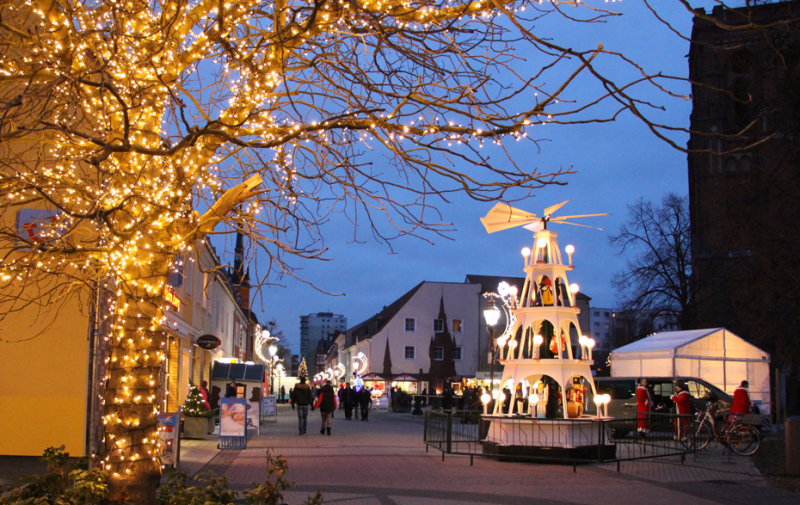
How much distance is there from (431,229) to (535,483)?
6.69 m

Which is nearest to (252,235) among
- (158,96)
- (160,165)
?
(160,165)

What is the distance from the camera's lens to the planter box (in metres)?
19.2

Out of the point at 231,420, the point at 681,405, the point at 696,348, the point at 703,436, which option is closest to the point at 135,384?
the point at 231,420

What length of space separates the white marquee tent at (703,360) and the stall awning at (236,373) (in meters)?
14.0

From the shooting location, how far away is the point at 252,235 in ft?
21.6

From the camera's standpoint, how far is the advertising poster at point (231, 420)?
16797mm

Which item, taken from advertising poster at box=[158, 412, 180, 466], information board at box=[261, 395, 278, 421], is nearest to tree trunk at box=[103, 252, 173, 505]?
advertising poster at box=[158, 412, 180, 466]

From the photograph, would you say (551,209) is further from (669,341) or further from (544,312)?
(669,341)

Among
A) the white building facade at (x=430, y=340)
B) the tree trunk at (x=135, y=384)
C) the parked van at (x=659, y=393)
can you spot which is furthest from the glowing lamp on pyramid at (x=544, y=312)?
the white building facade at (x=430, y=340)

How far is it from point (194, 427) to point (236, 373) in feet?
28.9

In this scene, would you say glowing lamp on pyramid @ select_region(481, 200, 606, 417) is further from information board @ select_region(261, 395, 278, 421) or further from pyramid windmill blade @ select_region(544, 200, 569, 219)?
information board @ select_region(261, 395, 278, 421)

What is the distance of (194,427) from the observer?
Answer: 63.6ft

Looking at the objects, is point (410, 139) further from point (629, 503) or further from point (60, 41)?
point (629, 503)

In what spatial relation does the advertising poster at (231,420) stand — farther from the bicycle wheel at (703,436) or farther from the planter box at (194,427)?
the bicycle wheel at (703,436)
